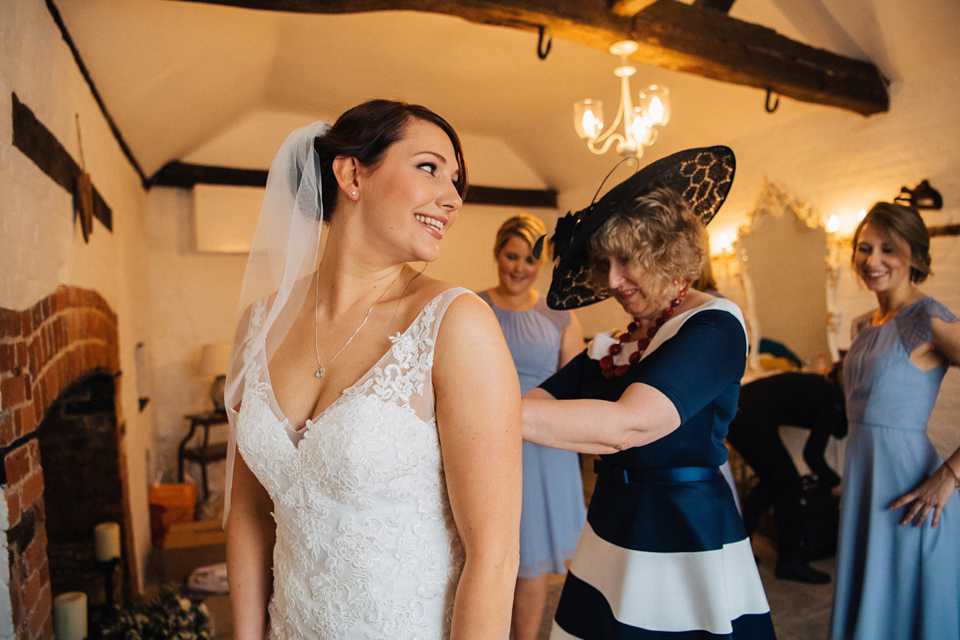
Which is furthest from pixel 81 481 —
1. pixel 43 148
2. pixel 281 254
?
pixel 281 254

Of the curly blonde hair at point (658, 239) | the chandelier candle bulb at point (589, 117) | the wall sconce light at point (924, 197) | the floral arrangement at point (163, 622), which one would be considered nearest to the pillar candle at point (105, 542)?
the floral arrangement at point (163, 622)

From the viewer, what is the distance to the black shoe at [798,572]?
141 inches

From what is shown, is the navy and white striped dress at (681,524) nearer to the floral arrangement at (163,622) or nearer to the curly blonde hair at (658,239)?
the curly blonde hair at (658,239)

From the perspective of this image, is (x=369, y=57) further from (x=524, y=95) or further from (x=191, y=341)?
(x=191, y=341)

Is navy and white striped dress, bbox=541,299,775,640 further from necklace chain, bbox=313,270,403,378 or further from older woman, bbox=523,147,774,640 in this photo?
necklace chain, bbox=313,270,403,378

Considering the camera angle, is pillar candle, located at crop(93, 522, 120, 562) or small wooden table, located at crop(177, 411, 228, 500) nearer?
pillar candle, located at crop(93, 522, 120, 562)

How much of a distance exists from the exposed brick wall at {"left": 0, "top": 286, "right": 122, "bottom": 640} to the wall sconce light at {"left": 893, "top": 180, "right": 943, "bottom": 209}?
413 cm

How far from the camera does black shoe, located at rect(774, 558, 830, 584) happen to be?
3578mm

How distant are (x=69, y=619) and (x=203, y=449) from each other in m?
3.50

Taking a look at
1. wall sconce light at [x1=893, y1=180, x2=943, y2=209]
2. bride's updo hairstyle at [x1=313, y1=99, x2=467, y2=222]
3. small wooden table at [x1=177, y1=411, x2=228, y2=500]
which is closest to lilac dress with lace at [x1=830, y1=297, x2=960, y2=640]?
wall sconce light at [x1=893, y1=180, x2=943, y2=209]

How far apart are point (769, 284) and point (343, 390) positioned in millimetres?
4580

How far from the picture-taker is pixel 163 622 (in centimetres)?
224

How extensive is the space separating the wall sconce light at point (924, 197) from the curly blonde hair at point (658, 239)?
112 inches

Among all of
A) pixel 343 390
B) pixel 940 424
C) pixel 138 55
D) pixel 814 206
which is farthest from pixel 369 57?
pixel 940 424
